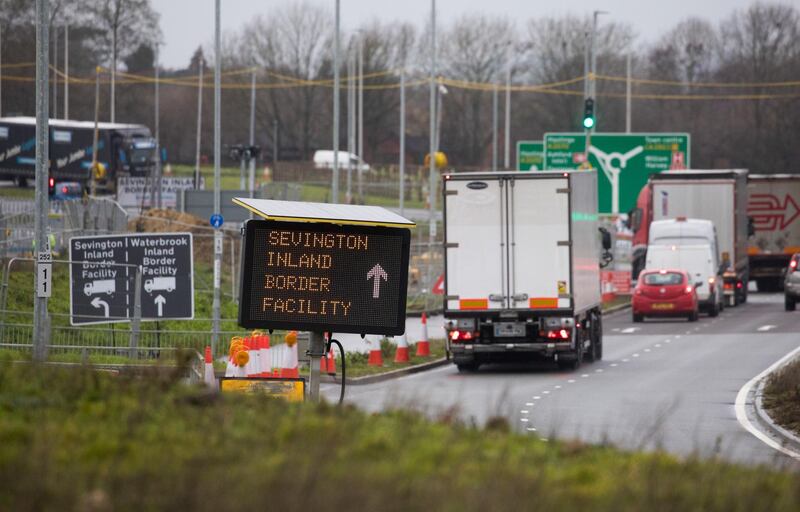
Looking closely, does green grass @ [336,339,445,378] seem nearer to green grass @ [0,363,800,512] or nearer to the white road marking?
the white road marking

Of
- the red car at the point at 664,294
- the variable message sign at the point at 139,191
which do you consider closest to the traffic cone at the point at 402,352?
the red car at the point at 664,294

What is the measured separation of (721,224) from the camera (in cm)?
5059

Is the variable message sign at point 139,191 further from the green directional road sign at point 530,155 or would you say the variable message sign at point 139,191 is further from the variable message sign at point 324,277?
the variable message sign at point 324,277

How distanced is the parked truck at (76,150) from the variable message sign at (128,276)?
174ft

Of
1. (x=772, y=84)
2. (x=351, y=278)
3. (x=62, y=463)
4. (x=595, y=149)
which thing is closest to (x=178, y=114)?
(x=772, y=84)

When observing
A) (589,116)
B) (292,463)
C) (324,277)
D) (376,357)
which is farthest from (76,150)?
(292,463)

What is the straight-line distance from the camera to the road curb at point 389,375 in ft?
85.9

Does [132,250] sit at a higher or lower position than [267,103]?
lower

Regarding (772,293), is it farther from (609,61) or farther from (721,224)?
(609,61)

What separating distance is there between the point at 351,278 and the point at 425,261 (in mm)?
34868

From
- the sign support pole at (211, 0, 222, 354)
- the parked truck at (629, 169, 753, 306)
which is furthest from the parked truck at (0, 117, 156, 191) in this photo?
the sign support pole at (211, 0, 222, 354)

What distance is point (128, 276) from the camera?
25.8m

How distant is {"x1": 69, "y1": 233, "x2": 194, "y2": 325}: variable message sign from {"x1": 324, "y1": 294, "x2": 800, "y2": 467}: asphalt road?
10.4 feet

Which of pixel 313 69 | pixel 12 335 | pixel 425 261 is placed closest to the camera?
pixel 12 335
